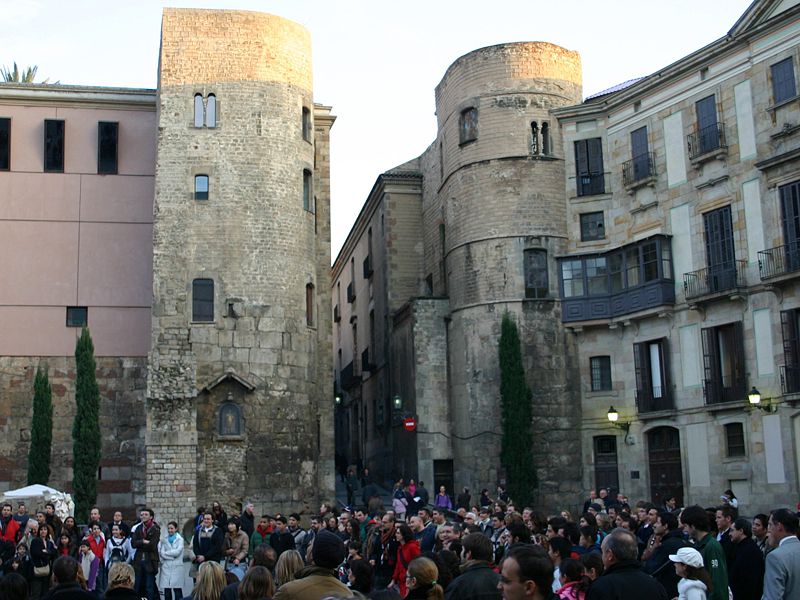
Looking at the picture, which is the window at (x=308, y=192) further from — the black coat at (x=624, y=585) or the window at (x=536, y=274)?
the black coat at (x=624, y=585)

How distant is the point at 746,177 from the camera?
33000 mm

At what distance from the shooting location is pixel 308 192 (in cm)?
3916

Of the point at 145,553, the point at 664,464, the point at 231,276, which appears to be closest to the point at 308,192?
the point at 231,276

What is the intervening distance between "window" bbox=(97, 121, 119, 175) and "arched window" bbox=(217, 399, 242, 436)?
9809 millimetres

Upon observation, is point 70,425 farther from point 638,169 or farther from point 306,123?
point 638,169

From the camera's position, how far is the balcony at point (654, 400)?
3541cm

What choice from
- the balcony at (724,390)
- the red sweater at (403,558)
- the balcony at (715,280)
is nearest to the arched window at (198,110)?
the balcony at (715,280)

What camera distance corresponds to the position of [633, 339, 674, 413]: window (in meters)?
35.8

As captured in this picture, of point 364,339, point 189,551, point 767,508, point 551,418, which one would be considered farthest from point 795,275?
point 364,339

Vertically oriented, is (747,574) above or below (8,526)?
below

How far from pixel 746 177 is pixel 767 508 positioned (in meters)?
9.80

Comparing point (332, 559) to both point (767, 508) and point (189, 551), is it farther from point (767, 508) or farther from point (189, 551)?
point (767, 508)

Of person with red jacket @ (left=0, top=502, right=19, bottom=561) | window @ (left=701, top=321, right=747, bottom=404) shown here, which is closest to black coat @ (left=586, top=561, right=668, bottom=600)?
person with red jacket @ (left=0, top=502, right=19, bottom=561)

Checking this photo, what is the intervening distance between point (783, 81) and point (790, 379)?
345 inches
